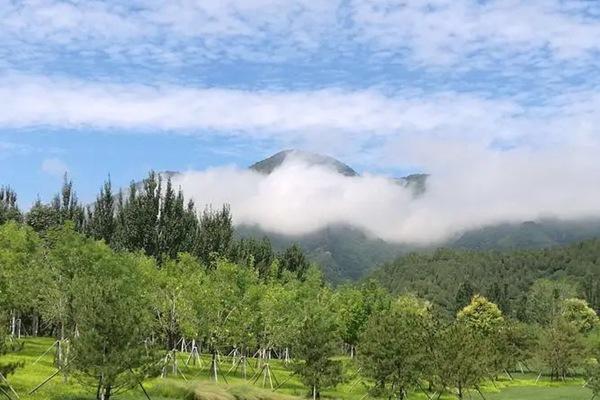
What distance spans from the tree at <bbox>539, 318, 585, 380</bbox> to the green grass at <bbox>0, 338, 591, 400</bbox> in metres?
8.62

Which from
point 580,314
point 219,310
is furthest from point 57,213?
point 580,314

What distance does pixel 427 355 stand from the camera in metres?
63.8

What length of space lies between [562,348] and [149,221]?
76754mm

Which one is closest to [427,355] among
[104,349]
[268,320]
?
[268,320]

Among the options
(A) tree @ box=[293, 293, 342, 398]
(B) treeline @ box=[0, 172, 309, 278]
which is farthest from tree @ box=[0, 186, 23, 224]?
(A) tree @ box=[293, 293, 342, 398]

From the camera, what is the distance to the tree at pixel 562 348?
354 feet

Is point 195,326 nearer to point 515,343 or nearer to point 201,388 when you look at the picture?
point 201,388

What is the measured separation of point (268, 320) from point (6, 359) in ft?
97.1

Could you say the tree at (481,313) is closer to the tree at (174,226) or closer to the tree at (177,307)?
the tree at (174,226)

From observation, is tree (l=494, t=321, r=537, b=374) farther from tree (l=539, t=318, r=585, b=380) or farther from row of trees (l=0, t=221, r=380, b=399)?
row of trees (l=0, t=221, r=380, b=399)

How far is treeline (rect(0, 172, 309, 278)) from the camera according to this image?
131m

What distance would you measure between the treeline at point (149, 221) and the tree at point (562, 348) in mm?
53329

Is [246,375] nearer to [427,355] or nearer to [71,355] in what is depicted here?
[427,355]

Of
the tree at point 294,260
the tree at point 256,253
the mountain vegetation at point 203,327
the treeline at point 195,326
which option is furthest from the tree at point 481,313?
the tree at point 256,253
